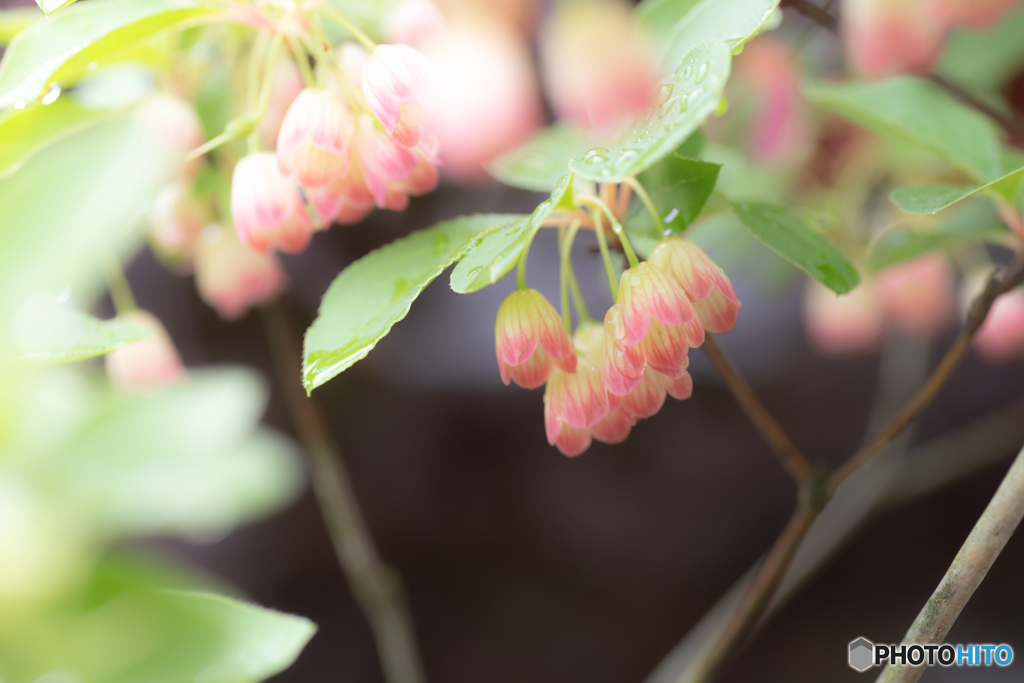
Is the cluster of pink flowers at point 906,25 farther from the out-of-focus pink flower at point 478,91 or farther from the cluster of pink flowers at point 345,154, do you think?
the cluster of pink flowers at point 345,154

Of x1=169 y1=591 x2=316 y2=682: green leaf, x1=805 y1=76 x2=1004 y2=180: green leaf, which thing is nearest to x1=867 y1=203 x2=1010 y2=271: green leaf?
x1=805 y1=76 x2=1004 y2=180: green leaf

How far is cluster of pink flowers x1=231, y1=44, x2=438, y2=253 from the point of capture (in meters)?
0.37

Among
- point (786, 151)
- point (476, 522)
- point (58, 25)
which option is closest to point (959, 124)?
point (786, 151)

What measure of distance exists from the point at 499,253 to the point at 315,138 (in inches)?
5.6

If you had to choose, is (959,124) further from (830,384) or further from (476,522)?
(476,522)

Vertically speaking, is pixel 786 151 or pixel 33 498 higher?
pixel 33 498

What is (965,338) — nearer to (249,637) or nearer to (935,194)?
(935,194)

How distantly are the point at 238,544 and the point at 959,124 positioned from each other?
1146mm

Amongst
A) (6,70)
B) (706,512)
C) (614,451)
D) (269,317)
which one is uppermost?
(6,70)

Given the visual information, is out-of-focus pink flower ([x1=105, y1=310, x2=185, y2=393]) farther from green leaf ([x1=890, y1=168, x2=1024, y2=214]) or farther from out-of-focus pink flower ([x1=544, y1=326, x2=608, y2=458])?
green leaf ([x1=890, y1=168, x2=1024, y2=214])

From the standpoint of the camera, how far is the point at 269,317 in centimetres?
107

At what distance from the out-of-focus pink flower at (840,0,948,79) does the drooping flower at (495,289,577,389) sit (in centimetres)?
44

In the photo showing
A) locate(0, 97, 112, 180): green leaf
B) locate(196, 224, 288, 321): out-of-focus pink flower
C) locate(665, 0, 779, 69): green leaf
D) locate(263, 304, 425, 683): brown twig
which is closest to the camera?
locate(665, 0, 779, 69): green leaf

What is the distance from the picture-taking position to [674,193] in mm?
400
